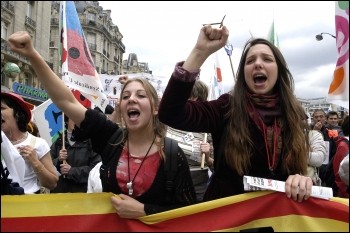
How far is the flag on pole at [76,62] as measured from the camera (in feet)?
14.0

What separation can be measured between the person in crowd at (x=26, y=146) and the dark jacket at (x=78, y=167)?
0.78 metres

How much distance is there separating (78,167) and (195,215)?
8.03 ft

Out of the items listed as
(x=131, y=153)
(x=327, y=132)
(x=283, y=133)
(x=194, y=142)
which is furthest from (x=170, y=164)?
(x=327, y=132)

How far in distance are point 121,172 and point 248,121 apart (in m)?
0.70

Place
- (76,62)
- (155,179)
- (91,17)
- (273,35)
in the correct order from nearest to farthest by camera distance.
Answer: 1. (155,179)
2. (76,62)
3. (273,35)
4. (91,17)

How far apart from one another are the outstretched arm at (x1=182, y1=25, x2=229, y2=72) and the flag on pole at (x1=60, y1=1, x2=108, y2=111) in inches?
103

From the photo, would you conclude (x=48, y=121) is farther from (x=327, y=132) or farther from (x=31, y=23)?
(x=31, y=23)

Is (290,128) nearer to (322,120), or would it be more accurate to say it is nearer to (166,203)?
(166,203)

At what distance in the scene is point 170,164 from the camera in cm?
212

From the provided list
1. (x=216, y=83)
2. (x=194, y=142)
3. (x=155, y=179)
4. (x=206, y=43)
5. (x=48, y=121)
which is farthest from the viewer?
(x=216, y=83)

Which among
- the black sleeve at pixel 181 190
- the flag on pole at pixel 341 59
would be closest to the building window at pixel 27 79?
the black sleeve at pixel 181 190

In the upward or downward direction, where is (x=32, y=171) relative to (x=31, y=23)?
downward

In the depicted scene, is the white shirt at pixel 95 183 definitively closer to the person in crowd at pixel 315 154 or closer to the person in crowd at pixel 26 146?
the person in crowd at pixel 26 146

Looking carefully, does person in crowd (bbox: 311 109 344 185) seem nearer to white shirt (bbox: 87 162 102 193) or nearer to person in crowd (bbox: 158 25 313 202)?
white shirt (bbox: 87 162 102 193)
